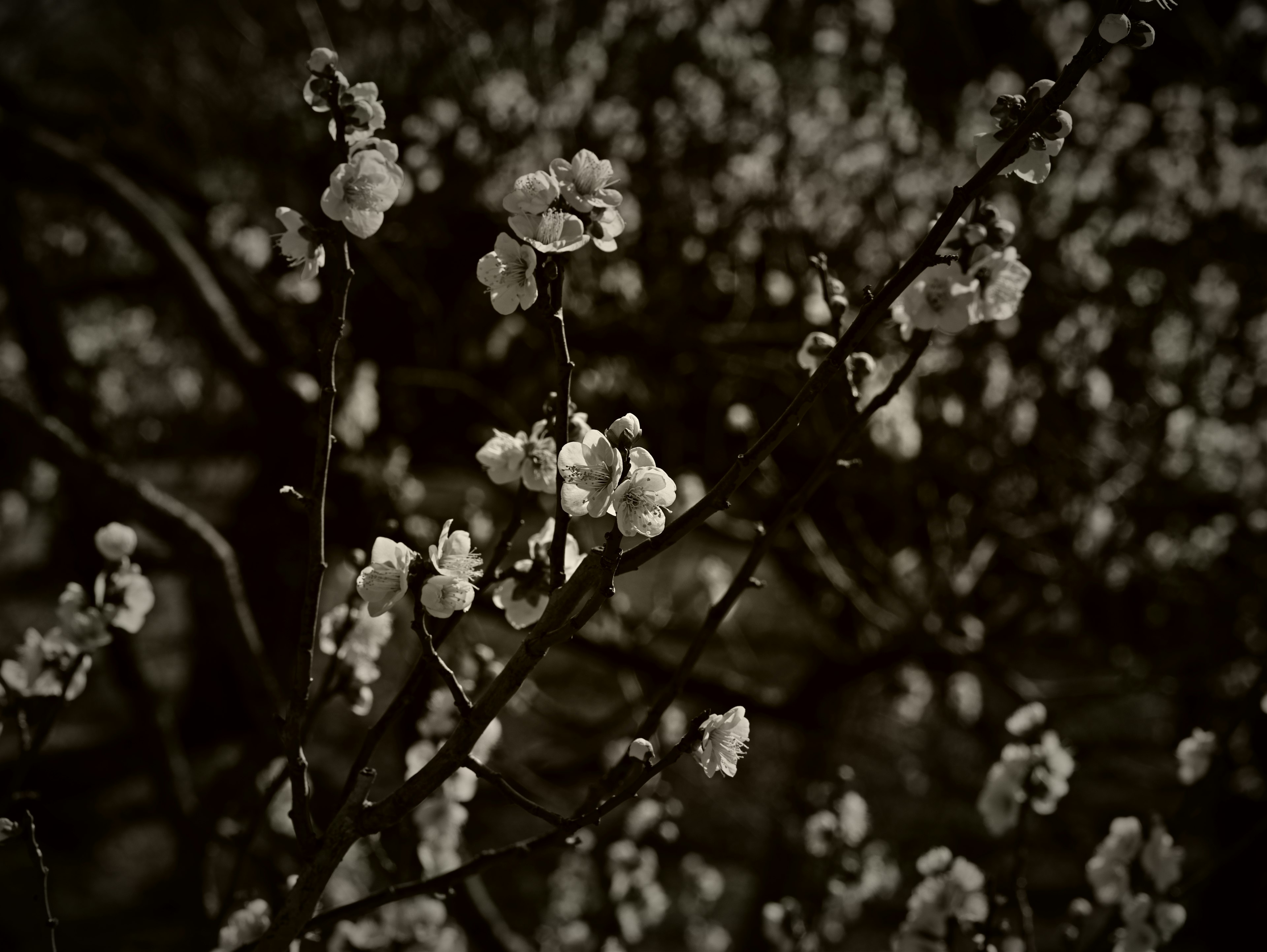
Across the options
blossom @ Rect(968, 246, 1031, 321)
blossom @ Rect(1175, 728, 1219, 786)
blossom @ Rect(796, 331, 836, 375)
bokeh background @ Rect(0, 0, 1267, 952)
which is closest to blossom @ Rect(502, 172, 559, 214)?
blossom @ Rect(796, 331, 836, 375)

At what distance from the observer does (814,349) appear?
61.3 inches

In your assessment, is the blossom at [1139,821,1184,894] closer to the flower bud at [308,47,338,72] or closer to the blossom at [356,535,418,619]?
the blossom at [356,535,418,619]

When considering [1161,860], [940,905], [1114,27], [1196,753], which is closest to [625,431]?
[1114,27]

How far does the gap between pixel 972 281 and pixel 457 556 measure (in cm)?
88

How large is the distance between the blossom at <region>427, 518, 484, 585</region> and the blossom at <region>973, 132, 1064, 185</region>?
32.5 inches

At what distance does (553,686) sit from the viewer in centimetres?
904

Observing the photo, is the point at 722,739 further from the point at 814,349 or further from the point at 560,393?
the point at 814,349

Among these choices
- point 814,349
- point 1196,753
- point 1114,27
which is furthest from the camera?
point 1196,753

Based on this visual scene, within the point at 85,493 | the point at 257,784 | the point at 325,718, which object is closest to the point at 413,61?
the point at 85,493

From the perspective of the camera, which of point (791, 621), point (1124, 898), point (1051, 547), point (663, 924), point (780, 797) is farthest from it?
point (791, 621)

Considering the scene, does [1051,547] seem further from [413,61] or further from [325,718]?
[325,718]

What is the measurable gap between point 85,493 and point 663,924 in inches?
261

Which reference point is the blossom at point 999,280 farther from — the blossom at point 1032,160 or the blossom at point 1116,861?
the blossom at point 1116,861

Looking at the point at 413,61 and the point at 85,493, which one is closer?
the point at 85,493
